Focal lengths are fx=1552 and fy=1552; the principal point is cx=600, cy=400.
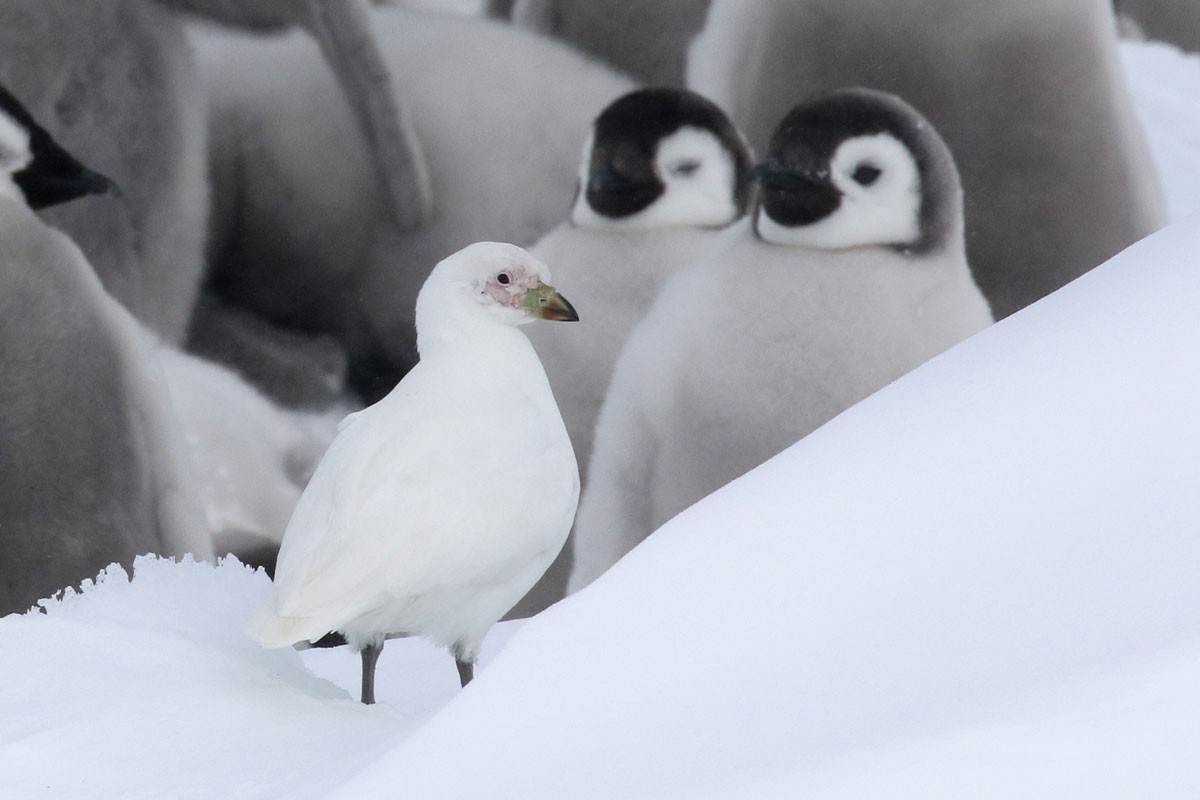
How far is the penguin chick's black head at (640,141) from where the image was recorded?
6.15ft

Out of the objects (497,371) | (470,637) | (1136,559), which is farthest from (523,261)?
(1136,559)

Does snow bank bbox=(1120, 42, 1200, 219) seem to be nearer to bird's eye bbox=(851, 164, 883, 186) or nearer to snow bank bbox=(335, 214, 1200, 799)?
bird's eye bbox=(851, 164, 883, 186)

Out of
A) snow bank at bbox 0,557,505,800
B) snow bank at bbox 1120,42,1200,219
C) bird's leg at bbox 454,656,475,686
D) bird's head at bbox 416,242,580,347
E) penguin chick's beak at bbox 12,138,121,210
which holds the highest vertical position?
snow bank at bbox 1120,42,1200,219

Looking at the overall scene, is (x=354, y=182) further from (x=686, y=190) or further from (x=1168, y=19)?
(x=1168, y=19)

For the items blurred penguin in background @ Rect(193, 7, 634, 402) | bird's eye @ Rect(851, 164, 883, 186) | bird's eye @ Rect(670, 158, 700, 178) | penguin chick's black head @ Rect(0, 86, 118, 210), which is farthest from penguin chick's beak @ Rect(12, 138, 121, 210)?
bird's eye @ Rect(851, 164, 883, 186)

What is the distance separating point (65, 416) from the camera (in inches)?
71.3

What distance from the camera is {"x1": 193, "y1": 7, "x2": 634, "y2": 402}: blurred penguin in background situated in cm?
210

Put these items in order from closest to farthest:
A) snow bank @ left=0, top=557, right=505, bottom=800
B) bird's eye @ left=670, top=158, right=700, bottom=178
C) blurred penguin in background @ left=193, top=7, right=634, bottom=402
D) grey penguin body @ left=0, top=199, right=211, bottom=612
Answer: snow bank @ left=0, top=557, right=505, bottom=800 → grey penguin body @ left=0, top=199, right=211, bottom=612 → bird's eye @ left=670, top=158, right=700, bottom=178 → blurred penguin in background @ left=193, top=7, right=634, bottom=402

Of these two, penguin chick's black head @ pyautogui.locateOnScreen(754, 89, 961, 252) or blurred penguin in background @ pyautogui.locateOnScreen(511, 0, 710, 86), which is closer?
penguin chick's black head @ pyautogui.locateOnScreen(754, 89, 961, 252)

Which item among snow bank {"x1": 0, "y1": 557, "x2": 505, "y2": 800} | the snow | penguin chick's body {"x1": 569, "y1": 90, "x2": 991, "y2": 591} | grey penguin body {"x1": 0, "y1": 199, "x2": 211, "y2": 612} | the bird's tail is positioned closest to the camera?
the snow

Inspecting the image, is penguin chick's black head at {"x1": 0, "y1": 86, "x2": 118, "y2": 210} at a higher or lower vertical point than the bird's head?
higher

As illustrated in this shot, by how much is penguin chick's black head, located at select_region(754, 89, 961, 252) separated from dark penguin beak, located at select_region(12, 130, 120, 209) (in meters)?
0.84

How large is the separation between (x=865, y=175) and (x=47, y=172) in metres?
1.01

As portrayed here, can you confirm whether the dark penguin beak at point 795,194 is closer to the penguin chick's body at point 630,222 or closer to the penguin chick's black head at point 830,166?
the penguin chick's black head at point 830,166
